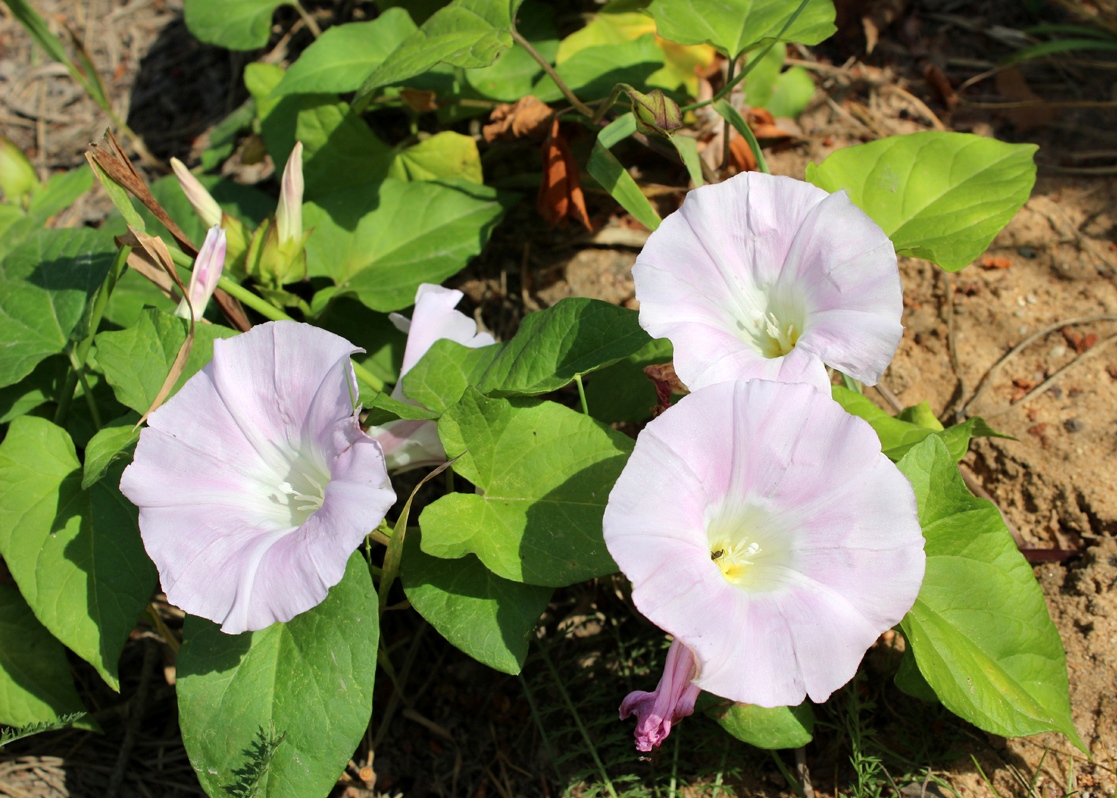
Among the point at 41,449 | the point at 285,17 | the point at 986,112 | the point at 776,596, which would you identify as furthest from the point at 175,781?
A: the point at 986,112

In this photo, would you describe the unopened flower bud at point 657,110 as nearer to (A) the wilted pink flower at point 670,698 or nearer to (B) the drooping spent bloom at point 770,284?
(B) the drooping spent bloom at point 770,284

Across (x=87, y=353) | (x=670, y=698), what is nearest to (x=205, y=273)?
(x=87, y=353)

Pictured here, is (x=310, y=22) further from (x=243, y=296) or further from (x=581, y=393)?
(x=581, y=393)

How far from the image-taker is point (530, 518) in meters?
1.74

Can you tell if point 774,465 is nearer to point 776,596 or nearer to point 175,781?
point 776,596

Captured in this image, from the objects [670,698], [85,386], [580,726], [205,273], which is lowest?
[580,726]

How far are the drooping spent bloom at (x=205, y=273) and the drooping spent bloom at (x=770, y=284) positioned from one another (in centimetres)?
102

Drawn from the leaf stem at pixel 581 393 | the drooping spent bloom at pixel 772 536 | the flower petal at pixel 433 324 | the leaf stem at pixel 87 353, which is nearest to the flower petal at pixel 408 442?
the flower petal at pixel 433 324

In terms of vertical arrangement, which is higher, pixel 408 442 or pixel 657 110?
pixel 657 110

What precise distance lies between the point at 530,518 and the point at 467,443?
200 millimetres

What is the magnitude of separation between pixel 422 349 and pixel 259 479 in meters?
0.49

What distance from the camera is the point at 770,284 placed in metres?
1.78

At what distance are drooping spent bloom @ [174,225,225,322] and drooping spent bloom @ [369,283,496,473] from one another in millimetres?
446

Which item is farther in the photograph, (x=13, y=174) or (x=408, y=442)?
(x=13, y=174)
